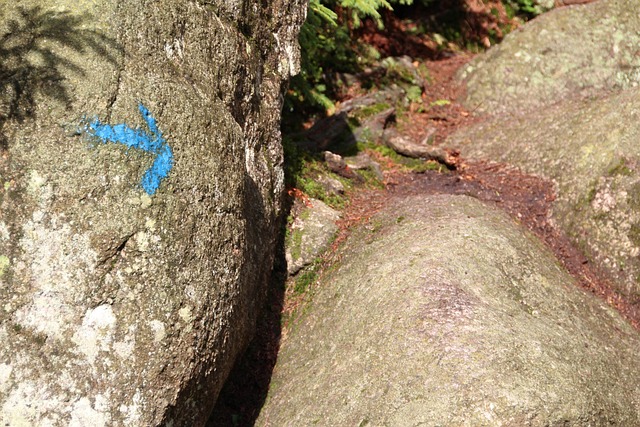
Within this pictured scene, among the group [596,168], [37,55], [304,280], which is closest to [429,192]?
[596,168]

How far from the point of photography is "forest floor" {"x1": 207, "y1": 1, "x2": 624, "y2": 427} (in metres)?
5.85

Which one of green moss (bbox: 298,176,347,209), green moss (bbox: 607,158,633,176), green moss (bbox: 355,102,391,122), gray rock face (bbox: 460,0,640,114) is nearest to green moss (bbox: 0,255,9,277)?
green moss (bbox: 298,176,347,209)

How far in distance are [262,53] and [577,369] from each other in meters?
4.10

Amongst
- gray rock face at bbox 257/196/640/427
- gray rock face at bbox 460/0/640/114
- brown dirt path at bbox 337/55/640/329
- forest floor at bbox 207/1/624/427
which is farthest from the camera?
gray rock face at bbox 460/0/640/114

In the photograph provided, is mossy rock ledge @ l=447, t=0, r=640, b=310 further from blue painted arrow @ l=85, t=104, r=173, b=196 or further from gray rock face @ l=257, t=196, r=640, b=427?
blue painted arrow @ l=85, t=104, r=173, b=196

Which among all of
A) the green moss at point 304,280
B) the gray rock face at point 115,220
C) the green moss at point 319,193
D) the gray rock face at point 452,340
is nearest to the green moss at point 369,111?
the green moss at point 319,193

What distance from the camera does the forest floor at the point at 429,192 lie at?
5.85 m

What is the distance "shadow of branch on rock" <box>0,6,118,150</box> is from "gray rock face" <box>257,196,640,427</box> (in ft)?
9.58

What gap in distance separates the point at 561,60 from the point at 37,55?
24.9 feet

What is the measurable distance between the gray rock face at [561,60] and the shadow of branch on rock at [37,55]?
651 cm

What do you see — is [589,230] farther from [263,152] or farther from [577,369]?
[263,152]

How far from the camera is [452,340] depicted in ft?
16.3

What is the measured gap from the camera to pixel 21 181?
13.4 ft

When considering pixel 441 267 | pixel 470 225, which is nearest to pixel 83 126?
pixel 441 267
